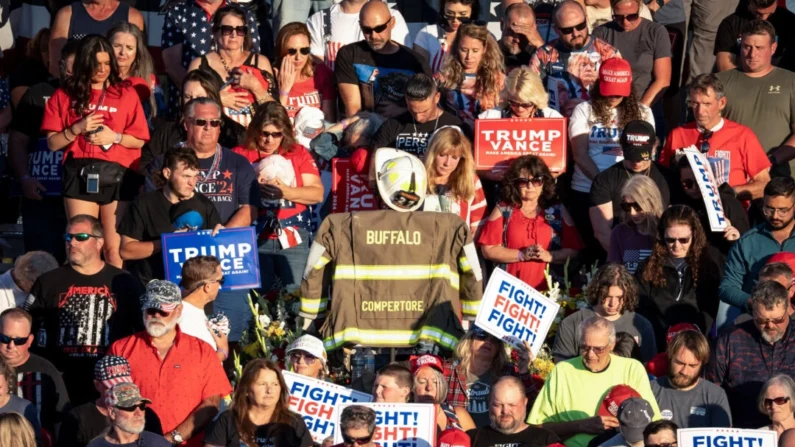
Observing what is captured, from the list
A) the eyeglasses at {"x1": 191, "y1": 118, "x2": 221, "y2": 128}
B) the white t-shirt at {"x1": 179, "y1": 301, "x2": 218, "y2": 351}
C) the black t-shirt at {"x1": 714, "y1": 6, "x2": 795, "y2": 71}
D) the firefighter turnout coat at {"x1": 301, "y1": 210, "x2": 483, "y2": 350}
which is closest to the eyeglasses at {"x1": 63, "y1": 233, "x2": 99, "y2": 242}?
the white t-shirt at {"x1": 179, "y1": 301, "x2": 218, "y2": 351}

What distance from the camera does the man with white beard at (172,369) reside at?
1170 centimetres

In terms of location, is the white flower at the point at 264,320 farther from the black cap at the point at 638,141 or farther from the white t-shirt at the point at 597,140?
the black cap at the point at 638,141

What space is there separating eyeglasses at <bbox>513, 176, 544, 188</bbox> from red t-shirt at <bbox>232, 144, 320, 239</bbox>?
5.48 feet

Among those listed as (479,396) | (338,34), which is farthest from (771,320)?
(338,34)

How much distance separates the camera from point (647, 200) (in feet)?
44.9

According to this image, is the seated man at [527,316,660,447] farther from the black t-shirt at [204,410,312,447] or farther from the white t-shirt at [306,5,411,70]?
the white t-shirt at [306,5,411,70]

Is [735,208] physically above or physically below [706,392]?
above

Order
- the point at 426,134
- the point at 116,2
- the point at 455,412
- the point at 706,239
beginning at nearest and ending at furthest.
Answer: the point at 455,412
the point at 706,239
the point at 426,134
the point at 116,2

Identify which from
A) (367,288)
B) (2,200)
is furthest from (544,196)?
(2,200)

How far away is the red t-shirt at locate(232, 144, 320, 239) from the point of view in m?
14.4

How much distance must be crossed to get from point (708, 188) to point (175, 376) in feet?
15.2

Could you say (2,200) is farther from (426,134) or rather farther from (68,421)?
(68,421)

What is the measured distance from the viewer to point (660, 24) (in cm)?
1652

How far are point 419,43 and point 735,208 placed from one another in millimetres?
3916
